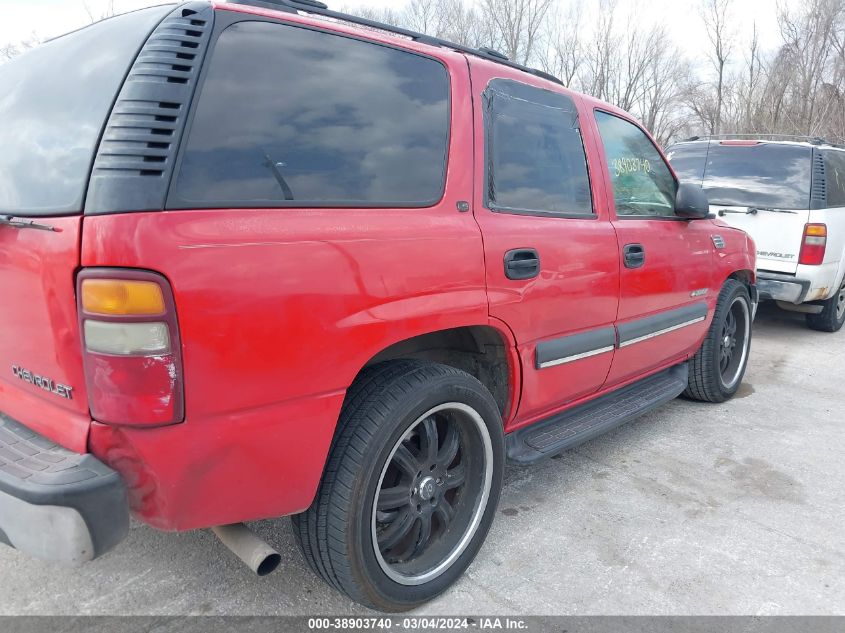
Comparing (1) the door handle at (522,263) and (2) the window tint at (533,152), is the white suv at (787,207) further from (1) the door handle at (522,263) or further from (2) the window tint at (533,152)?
(1) the door handle at (522,263)

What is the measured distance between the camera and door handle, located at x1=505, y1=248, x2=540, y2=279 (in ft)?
7.98

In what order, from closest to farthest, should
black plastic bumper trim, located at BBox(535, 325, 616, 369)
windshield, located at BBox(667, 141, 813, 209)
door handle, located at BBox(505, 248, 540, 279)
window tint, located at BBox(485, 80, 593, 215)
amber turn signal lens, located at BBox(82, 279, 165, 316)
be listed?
amber turn signal lens, located at BBox(82, 279, 165, 316) → door handle, located at BBox(505, 248, 540, 279) → window tint, located at BBox(485, 80, 593, 215) → black plastic bumper trim, located at BBox(535, 325, 616, 369) → windshield, located at BBox(667, 141, 813, 209)

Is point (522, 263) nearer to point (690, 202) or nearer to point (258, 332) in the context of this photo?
point (258, 332)

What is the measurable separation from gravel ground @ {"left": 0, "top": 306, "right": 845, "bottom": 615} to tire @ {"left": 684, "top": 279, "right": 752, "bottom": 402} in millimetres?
508

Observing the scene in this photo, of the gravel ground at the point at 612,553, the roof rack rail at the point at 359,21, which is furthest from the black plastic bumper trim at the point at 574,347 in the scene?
the roof rack rail at the point at 359,21

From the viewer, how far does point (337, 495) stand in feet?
6.43

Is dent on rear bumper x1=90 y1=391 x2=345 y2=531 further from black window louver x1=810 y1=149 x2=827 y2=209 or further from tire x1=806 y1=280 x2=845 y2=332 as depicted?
tire x1=806 y1=280 x2=845 y2=332

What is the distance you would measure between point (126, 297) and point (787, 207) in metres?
6.42

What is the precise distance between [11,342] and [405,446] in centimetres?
131

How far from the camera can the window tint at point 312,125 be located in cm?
171

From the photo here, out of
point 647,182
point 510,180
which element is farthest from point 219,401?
point 647,182

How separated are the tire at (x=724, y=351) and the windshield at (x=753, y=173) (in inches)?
87.0

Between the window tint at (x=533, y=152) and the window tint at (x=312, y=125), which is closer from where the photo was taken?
the window tint at (x=312, y=125)

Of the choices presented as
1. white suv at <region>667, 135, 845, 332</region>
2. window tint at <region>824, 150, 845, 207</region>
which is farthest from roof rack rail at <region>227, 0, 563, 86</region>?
window tint at <region>824, 150, 845, 207</region>
